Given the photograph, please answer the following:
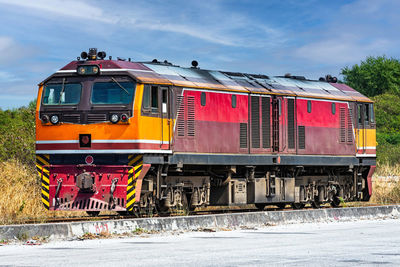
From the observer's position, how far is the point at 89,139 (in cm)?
1947

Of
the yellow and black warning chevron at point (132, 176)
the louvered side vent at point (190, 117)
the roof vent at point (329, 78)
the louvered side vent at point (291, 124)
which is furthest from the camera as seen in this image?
the roof vent at point (329, 78)

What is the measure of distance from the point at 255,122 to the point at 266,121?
538mm

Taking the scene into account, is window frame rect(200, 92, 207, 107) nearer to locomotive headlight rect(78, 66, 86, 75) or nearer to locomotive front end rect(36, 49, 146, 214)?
locomotive front end rect(36, 49, 146, 214)

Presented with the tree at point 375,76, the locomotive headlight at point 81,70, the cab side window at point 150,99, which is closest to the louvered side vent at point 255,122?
the cab side window at point 150,99

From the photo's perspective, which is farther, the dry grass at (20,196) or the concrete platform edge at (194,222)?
the dry grass at (20,196)

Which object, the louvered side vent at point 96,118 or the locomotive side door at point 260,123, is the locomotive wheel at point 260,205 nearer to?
the locomotive side door at point 260,123

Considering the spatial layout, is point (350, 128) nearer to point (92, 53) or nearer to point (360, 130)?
point (360, 130)

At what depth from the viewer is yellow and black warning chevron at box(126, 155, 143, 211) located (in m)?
18.8

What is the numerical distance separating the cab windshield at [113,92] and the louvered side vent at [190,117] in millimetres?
2158

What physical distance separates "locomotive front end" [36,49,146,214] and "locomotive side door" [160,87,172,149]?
3.27ft

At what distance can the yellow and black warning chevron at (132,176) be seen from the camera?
18828 millimetres

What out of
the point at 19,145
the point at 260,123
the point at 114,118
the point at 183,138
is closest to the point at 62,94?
the point at 114,118

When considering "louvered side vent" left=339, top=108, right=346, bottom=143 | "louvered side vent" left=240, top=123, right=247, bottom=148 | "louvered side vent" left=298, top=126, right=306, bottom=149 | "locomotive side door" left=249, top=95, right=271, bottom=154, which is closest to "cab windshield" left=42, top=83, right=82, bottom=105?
"louvered side vent" left=240, top=123, right=247, bottom=148

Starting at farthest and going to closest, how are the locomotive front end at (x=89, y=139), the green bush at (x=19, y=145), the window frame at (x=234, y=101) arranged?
the green bush at (x=19, y=145) → the window frame at (x=234, y=101) → the locomotive front end at (x=89, y=139)
